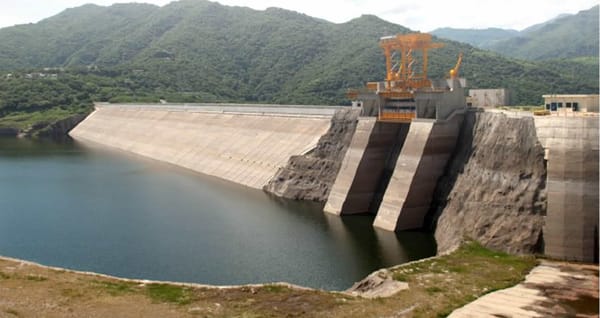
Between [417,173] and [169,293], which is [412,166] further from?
[169,293]

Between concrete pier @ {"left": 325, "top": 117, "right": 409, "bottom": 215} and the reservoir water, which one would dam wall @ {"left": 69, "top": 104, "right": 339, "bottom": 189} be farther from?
concrete pier @ {"left": 325, "top": 117, "right": 409, "bottom": 215}

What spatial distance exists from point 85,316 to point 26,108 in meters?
157

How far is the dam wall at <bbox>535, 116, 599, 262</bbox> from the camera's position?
129 ft

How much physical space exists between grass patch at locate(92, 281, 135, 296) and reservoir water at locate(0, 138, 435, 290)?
661 centimetres

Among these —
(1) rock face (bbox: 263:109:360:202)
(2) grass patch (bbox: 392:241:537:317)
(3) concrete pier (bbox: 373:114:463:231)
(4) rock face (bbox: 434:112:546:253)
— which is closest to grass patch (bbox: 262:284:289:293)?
(2) grass patch (bbox: 392:241:537:317)

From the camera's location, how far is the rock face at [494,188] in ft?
141

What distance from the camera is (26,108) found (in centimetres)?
16825

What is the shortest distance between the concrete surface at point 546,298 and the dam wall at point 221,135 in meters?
39.3

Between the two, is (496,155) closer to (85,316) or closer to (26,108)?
(85,316)

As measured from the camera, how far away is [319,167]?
223ft

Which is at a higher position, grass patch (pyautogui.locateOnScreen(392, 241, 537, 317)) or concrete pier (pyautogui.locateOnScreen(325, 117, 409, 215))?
concrete pier (pyautogui.locateOnScreen(325, 117, 409, 215))

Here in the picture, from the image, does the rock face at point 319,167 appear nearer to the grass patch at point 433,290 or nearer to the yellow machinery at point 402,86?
the yellow machinery at point 402,86

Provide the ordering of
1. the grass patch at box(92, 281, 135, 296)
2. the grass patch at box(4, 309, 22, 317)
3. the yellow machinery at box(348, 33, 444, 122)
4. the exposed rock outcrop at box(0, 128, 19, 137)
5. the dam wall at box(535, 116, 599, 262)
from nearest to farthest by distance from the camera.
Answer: the grass patch at box(4, 309, 22, 317) → the grass patch at box(92, 281, 135, 296) → the dam wall at box(535, 116, 599, 262) → the yellow machinery at box(348, 33, 444, 122) → the exposed rock outcrop at box(0, 128, 19, 137)

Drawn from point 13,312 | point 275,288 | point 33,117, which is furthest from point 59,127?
point 13,312
